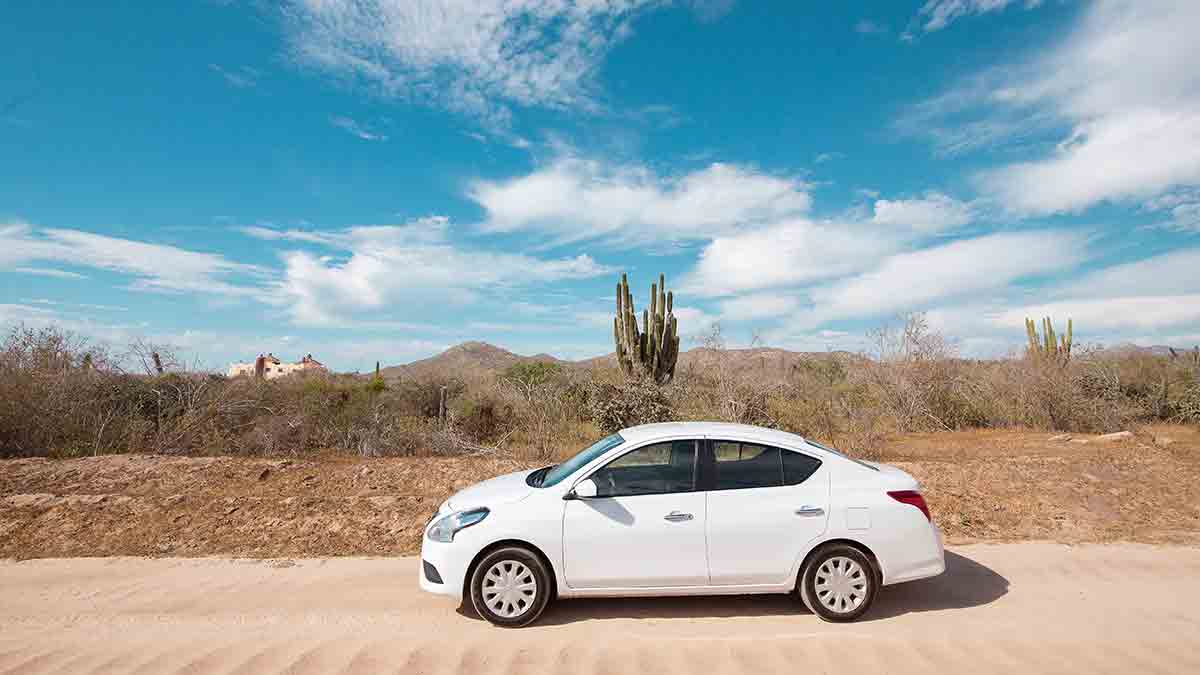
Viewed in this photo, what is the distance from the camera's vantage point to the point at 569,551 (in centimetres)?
517

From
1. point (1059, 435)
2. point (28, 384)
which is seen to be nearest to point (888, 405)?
point (1059, 435)

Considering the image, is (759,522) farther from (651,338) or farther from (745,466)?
(651,338)

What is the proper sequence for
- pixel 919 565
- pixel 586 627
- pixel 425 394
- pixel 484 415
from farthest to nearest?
1. pixel 425 394
2. pixel 484 415
3. pixel 919 565
4. pixel 586 627

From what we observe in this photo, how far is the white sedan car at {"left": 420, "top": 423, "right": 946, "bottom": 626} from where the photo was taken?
16.9 feet

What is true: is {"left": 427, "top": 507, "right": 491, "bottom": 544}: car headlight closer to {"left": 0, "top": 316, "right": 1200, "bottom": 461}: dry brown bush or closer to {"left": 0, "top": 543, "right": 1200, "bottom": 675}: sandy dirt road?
{"left": 0, "top": 543, "right": 1200, "bottom": 675}: sandy dirt road

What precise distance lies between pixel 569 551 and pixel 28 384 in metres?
12.3

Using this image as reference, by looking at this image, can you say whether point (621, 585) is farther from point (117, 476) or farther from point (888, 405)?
point (888, 405)

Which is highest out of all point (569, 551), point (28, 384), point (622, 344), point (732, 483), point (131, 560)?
point (622, 344)

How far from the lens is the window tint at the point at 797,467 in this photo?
539cm

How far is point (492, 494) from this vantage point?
555cm

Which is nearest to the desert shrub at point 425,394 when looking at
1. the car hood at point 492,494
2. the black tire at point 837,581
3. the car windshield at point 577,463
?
the car hood at point 492,494

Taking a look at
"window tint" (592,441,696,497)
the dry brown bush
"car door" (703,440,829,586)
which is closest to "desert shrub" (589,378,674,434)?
the dry brown bush

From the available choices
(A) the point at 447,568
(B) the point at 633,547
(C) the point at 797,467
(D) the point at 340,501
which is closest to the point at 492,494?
(A) the point at 447,568

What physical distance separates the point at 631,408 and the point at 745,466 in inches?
348
